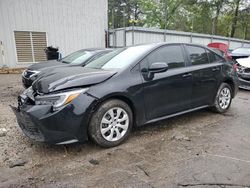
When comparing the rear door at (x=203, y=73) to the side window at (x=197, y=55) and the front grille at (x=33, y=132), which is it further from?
the front grille at (x=33, y=132)

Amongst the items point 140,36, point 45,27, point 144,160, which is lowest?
point 144,160

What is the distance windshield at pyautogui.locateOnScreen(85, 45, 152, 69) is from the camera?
345cm

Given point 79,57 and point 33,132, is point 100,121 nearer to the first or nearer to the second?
point 33,132

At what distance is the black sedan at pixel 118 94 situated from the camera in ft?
9.11

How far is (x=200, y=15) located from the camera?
27.8m

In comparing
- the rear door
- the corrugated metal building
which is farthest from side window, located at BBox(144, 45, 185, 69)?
the corrugated metal building

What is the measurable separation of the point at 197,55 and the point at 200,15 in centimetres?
2665

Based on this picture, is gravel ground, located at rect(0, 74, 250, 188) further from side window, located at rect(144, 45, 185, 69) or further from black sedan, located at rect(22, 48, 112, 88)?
black sedan, located at rect(22, 48, 112, 88)

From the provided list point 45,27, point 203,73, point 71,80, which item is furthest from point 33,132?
point 45,27

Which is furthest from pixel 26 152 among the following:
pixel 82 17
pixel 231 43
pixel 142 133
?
pixel 231 43

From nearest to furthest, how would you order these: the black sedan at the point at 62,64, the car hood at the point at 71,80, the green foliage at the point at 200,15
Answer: the car hood at the point at 71,80, the black sedan at the point at 62,64, the green foliage at the point at 200,15

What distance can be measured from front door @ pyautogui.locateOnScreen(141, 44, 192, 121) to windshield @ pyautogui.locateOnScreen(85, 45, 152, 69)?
17 centimetres

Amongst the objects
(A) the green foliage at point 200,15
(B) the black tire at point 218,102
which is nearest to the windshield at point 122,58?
(B) the black tire at point 218,102

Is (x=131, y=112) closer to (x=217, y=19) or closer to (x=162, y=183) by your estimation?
(x=162, y=183)
